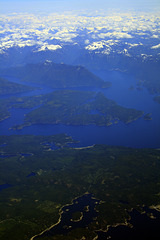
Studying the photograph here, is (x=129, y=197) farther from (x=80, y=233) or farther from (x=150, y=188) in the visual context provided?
(x=80, y=233)

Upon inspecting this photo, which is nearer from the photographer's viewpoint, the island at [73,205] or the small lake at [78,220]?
the small lake at [78,220]

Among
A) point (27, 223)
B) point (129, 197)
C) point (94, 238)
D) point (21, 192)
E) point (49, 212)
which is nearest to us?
point (94, 238)

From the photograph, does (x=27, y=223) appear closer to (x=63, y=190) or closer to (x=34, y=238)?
(x=34, y=238)

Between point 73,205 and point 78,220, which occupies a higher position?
point 78,220

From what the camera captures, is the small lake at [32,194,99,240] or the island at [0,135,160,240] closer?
the small lake at [32,194,99,240]

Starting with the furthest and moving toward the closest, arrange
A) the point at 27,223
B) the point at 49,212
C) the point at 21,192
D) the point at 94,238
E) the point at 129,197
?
the point at 21,192
the point at 129,197
the point at 49,212
the point at 27,223
the point at 94,238

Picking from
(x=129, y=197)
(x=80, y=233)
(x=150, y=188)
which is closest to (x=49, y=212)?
(x=80, y=233)

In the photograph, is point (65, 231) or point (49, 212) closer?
point (65, 231)

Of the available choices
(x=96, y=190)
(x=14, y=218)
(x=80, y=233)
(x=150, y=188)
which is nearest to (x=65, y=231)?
(x=80, y=233)

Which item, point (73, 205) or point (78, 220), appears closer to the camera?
point (78, 220)
